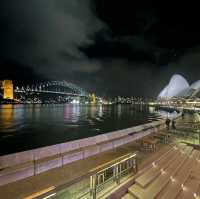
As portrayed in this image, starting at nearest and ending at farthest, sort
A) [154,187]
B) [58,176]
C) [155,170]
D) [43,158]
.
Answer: [154,187], [58,176], [155,170], [43,158]

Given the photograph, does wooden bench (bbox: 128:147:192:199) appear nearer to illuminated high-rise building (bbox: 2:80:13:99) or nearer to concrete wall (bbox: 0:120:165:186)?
concrete wall (bbox: 0:120:165:186)

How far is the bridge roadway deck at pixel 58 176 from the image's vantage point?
5014mm

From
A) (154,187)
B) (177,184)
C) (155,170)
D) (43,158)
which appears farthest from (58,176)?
(177,184)

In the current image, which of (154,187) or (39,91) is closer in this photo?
(154,187)

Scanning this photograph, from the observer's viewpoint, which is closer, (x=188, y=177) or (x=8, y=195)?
(x=8, y=195)

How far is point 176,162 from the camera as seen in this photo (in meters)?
7.82

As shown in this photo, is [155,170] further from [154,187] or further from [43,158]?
[43,158]

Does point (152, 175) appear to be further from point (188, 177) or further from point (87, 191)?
point (87, 191)

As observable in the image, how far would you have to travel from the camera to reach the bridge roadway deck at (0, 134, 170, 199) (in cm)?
501

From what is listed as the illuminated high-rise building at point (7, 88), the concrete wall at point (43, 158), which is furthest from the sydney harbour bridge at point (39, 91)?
the concrete wall at point (43, 158)

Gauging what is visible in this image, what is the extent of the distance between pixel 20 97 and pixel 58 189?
169552 mm

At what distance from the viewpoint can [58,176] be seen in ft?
19.5

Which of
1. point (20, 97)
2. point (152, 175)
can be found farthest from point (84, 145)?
point (20, 97)

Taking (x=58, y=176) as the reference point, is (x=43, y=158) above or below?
above
